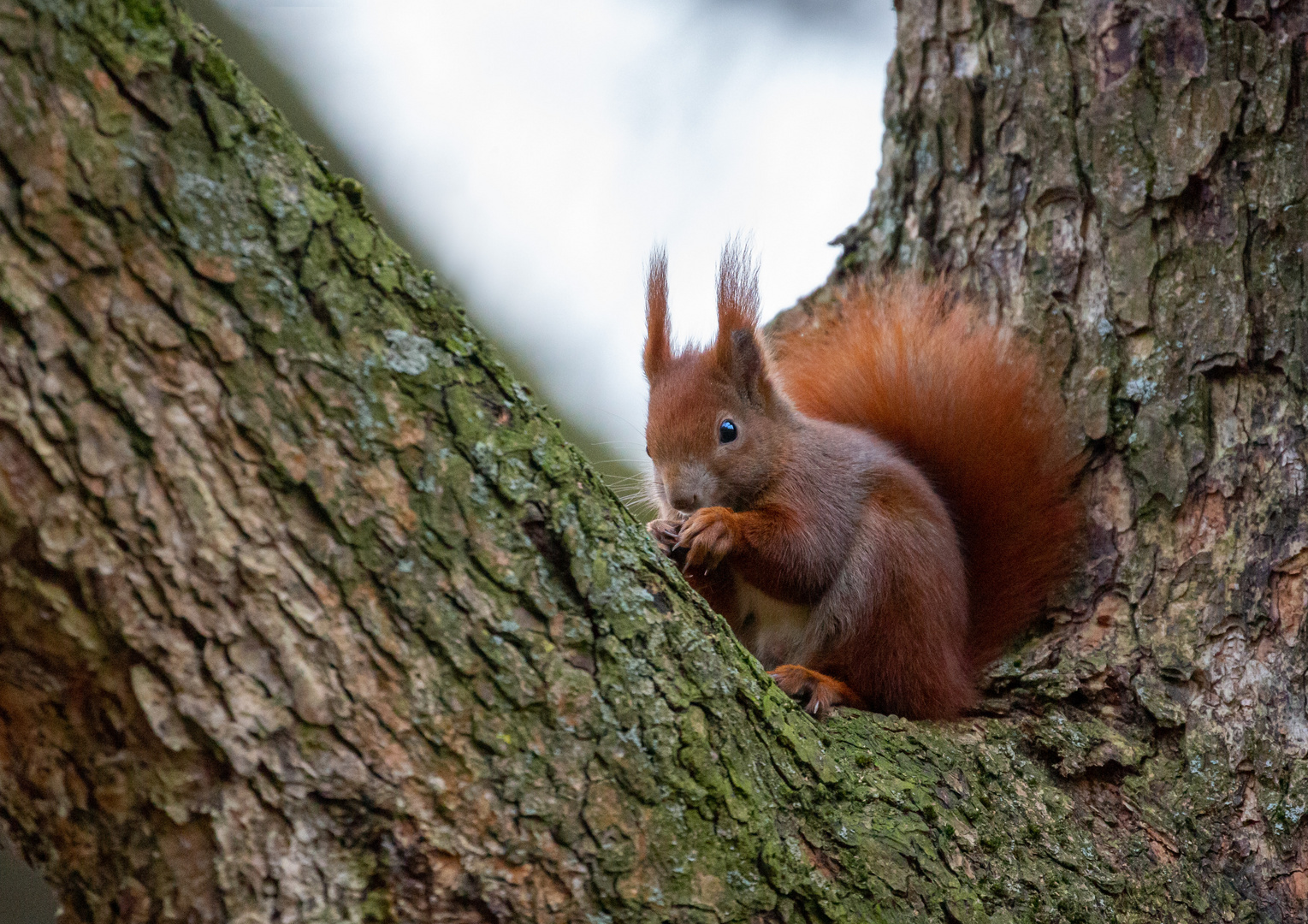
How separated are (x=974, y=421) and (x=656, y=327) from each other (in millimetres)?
685

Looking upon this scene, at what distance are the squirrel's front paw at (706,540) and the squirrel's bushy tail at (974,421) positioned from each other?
52 cm

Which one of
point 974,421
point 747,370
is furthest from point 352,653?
point 974,421

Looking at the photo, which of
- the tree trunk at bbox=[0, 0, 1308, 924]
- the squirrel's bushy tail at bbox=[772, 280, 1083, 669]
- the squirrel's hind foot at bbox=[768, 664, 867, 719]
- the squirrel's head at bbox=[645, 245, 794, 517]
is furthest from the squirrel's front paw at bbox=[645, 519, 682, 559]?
the squirrel's bushy tail at bbox=[772, 280, 1083, 669]

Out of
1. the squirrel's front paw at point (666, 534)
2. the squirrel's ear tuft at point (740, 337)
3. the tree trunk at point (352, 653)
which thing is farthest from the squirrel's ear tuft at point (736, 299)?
the tree trunk at point (352, 653)

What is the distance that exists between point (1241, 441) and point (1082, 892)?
0.84 metres

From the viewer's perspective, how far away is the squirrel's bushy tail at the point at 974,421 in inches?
80.0

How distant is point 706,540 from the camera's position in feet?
6.17

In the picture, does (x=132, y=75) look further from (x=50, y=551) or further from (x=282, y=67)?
(x=282, y=67)

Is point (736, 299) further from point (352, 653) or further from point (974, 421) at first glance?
point (352, 653)

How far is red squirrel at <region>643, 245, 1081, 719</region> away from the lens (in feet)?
6.31

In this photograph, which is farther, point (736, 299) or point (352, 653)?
point (736, 299)

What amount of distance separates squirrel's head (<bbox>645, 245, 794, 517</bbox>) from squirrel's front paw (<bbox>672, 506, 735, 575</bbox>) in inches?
8.1

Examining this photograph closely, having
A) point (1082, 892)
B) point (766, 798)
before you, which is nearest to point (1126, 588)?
point (1082, 892)

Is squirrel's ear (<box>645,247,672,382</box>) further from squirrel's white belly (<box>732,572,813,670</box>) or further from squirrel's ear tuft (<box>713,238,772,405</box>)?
squirrel's white belly (<box>732,572,813,670</box>)
